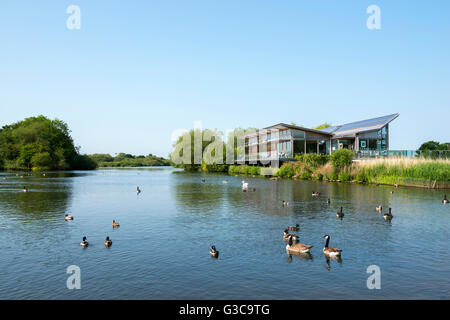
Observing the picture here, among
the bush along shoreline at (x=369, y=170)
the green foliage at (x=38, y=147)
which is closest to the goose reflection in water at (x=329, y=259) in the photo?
the bush along shoreline at (x=369, y=170)

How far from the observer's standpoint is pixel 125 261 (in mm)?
15438

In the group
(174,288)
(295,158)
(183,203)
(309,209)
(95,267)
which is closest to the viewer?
(174,288)

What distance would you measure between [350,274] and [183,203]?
2280cm

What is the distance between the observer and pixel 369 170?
55.0 metres

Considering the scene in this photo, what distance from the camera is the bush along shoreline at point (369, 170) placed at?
45.2 meters

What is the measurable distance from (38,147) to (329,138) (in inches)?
3751

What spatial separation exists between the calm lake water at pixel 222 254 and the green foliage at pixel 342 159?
29.3m

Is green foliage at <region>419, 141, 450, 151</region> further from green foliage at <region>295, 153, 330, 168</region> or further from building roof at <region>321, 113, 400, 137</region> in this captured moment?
green foliage at <region>295, 153, 330, 168</region>

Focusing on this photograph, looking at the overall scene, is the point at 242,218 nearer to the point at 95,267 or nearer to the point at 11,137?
→ the point at 95,267

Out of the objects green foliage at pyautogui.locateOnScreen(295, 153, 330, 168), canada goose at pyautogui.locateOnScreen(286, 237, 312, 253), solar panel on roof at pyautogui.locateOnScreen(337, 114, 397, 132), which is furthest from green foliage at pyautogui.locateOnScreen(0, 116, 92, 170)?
canada goose at pyautogui.locateOnScreen(286, 237, 312, 253)

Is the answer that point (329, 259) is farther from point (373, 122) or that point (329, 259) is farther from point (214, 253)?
point (373, 122)

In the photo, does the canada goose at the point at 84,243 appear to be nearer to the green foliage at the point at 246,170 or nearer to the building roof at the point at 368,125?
the building roof at the point at 368,125
